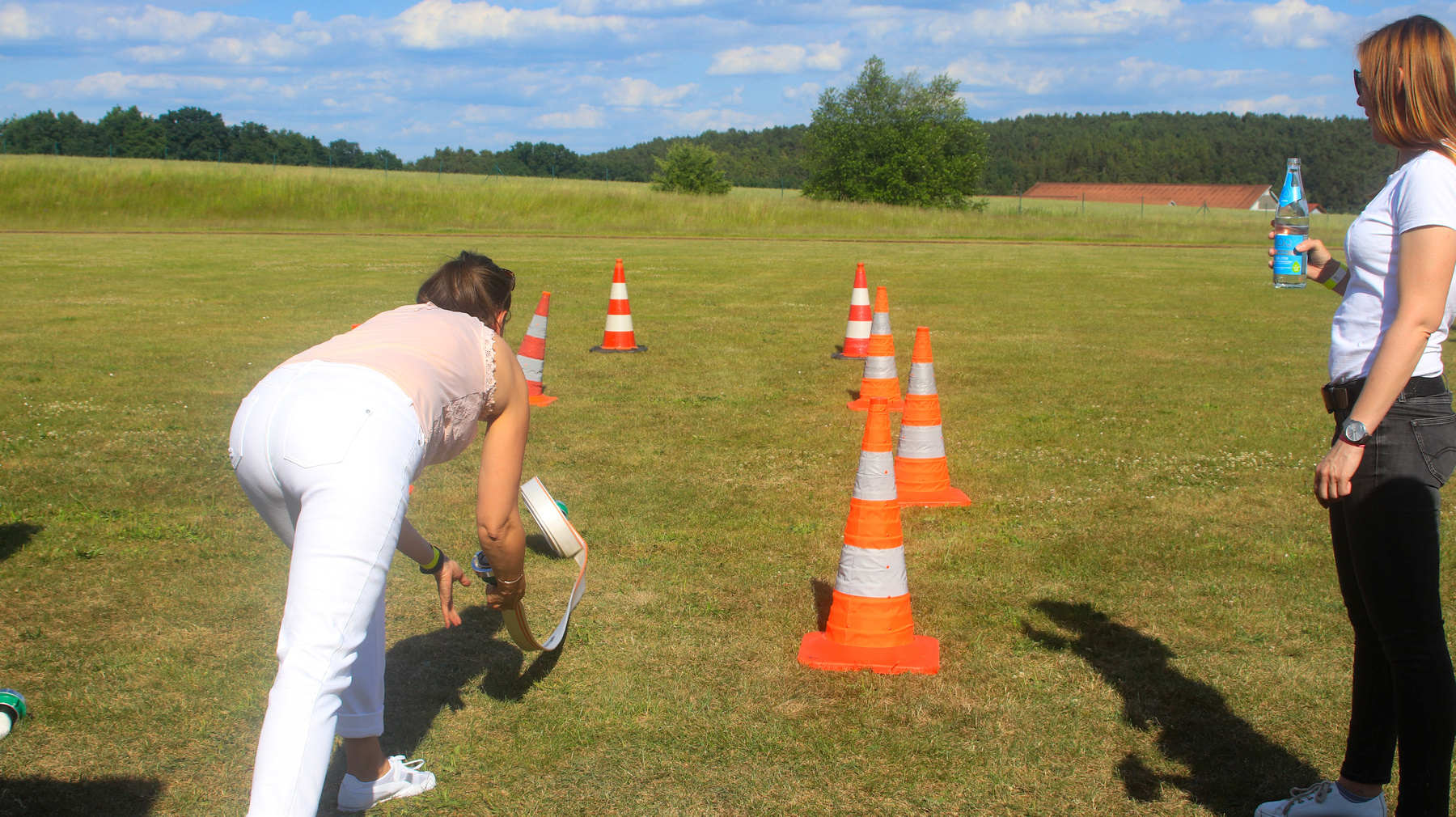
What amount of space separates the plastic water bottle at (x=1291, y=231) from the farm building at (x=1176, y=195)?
94.3 meters

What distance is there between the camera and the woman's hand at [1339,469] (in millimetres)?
2422

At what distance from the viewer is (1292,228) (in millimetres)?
3586

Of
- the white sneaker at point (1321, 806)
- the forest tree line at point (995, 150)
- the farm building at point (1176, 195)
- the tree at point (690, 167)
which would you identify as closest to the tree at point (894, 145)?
the forest tree line at point (995, 150)

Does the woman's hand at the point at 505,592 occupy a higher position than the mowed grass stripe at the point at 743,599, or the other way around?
the woman's hand at the point at 505,592

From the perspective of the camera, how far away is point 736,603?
4570 millimetres

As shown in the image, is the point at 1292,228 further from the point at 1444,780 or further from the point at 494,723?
the point at 494,723

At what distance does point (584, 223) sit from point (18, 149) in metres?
52.9

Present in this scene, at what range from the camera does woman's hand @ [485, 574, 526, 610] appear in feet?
9.44

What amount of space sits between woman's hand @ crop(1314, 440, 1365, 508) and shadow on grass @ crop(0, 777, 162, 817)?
3320mm

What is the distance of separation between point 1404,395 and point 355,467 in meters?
2.45

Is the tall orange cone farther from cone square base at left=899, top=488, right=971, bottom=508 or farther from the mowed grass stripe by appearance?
cone square base at left=899, top=488, right=971, bottom=508

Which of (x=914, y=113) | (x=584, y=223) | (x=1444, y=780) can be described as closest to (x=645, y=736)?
(x=1444, y=780)

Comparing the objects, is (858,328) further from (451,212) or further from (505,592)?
(451,212)

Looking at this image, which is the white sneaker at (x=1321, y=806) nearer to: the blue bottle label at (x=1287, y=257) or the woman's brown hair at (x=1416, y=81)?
the blue bottle label at (x=1287, y=257)
